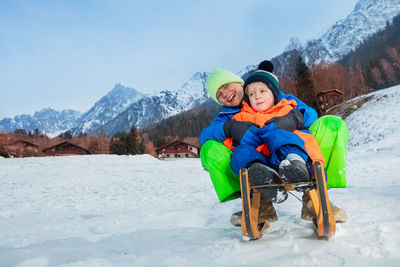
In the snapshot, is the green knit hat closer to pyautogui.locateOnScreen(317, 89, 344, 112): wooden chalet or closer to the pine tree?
the pine tree

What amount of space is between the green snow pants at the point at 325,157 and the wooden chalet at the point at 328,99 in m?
27.9

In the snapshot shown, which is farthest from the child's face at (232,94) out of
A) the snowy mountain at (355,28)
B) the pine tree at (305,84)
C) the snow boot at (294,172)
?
the snowy mountain at (355,28)

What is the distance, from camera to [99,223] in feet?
9.45

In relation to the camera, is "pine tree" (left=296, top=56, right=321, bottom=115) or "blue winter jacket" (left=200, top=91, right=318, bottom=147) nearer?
"blue winter jacket" (left=200, top=91, right=318, bottom=147)

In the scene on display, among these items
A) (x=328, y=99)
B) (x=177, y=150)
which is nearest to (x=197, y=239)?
(x=328, y=99)

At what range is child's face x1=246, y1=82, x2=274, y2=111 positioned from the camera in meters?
2.05

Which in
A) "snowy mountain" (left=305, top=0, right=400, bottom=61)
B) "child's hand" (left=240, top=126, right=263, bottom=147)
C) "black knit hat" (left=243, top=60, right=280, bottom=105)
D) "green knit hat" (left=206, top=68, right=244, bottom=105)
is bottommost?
"child's hand" (left=240, top=126, right=263, bottom=147)

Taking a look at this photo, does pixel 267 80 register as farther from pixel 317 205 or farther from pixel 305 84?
pixel 305 84

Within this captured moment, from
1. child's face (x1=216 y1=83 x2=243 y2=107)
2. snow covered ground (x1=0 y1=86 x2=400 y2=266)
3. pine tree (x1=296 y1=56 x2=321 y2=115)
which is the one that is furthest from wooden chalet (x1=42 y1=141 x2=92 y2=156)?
child's face (x1=216 y1=83 x2=243 y2=107)

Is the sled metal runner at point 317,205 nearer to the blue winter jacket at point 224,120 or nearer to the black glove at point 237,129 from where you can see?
the black glove at point 237,129

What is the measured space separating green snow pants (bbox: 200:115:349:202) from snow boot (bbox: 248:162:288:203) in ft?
1.43

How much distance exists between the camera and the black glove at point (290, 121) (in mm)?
1832

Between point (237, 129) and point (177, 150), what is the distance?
59835 millimetres

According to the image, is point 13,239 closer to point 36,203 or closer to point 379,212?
point 36,203
